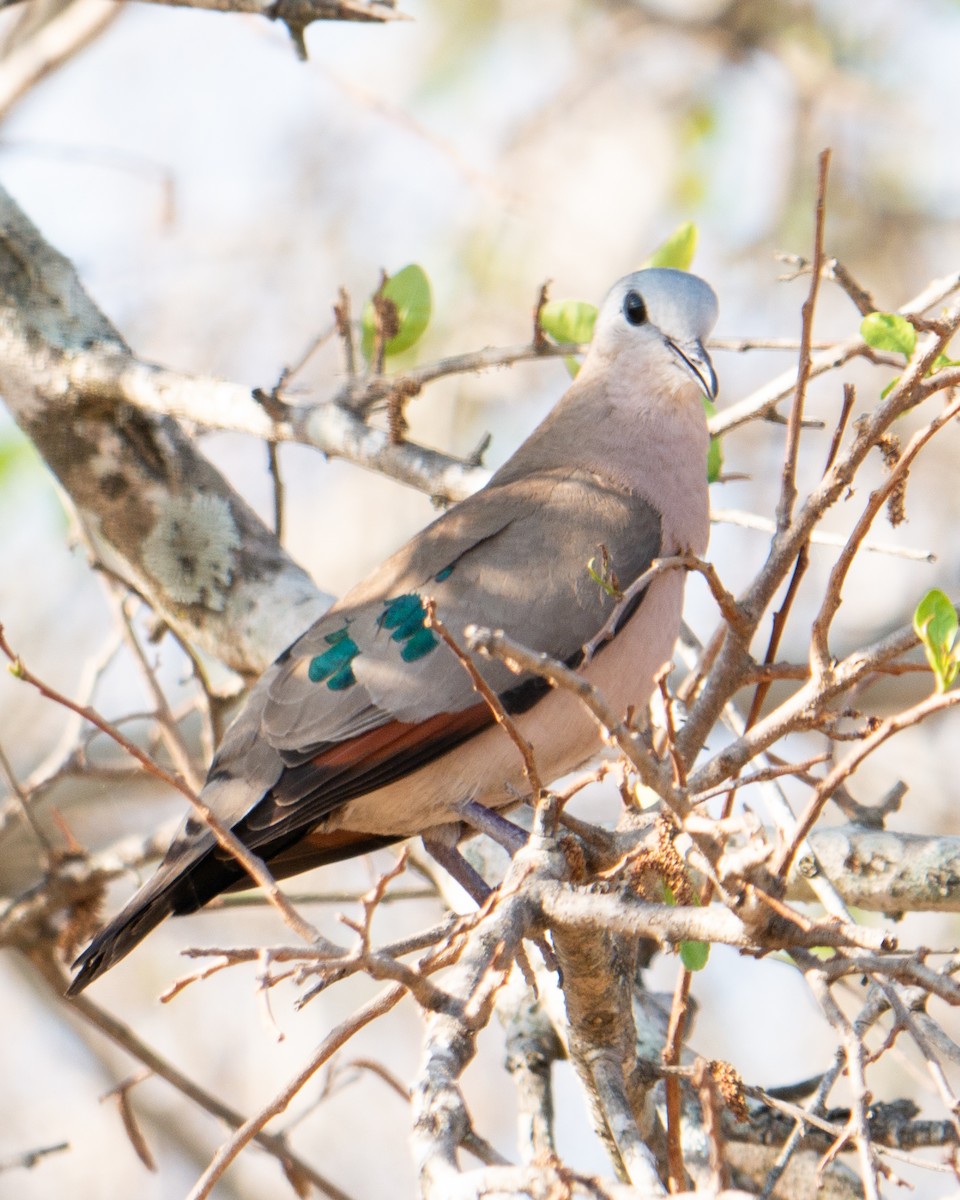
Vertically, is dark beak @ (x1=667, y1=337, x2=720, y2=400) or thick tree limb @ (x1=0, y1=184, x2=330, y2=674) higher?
dark beak @ (x1=667, y1=337, x2=720, y2=400)

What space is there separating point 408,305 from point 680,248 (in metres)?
0.69

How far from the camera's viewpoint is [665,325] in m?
3.68

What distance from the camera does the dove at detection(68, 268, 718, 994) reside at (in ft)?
10.1

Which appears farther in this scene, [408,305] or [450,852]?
[408,305]

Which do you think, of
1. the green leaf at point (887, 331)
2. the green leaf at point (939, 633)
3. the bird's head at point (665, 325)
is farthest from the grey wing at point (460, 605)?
the green leaf at point (939, 633)

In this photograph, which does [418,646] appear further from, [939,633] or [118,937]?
[939,633]

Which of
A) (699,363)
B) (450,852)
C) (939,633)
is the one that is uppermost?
(699,363)

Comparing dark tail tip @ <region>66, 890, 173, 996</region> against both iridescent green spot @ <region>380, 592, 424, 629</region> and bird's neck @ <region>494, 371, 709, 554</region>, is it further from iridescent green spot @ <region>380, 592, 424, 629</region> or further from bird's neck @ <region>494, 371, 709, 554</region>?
bird's neck @ <region>494, 371, 709, 554</region>

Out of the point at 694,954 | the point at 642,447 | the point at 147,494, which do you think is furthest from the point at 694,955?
the point at 147,494

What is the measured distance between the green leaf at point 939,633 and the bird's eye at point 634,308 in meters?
1.88

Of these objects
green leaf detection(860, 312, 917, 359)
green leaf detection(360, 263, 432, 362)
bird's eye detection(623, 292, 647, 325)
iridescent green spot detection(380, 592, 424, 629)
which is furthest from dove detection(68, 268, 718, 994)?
green leaf detection(860, 312, 917, 359)

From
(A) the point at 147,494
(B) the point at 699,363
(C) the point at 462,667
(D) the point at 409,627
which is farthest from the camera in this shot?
(A) the point at 147,494

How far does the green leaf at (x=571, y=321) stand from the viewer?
367 centimetres

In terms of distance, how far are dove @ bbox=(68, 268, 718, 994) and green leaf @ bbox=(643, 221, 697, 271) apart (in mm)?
45
